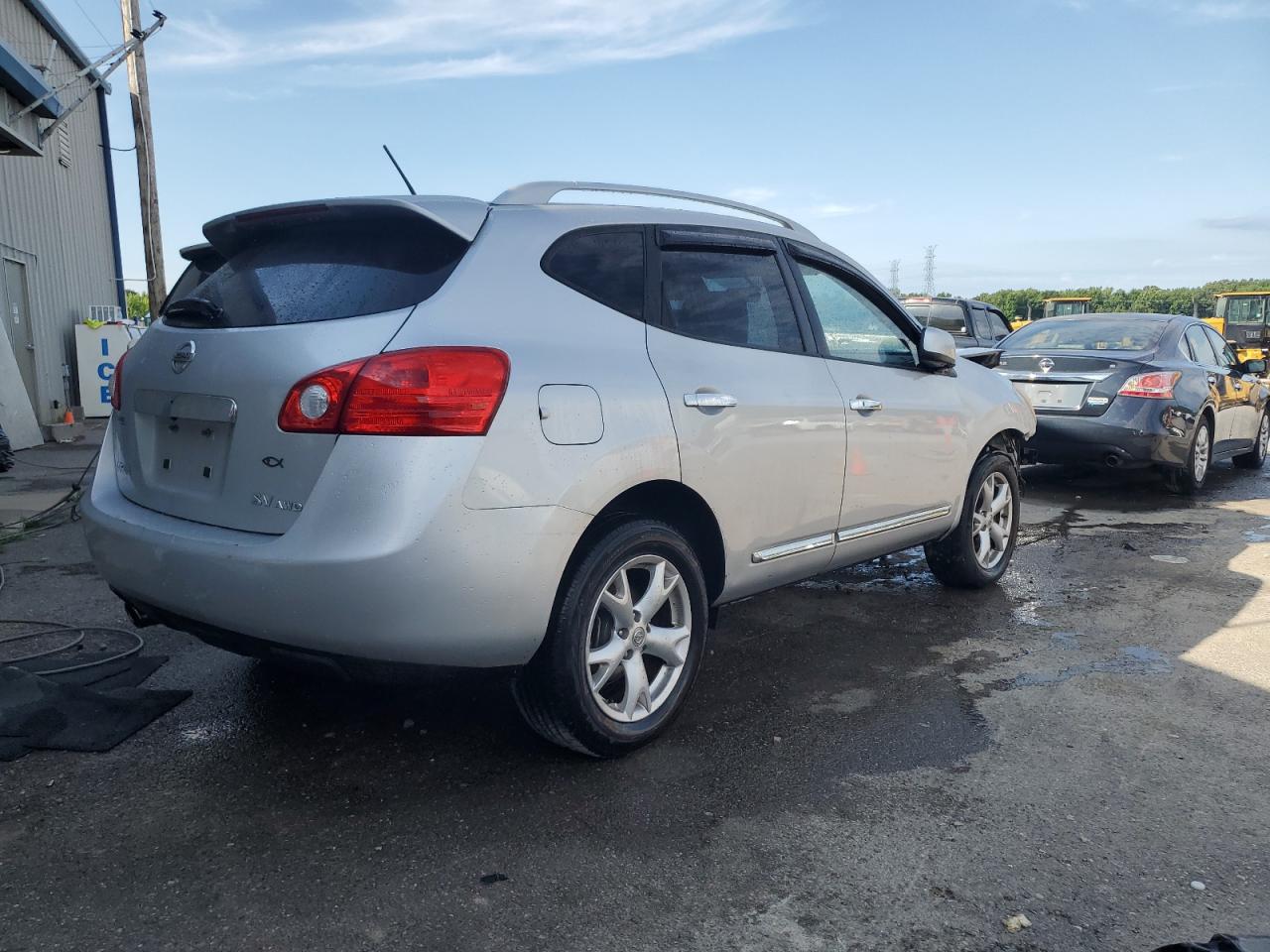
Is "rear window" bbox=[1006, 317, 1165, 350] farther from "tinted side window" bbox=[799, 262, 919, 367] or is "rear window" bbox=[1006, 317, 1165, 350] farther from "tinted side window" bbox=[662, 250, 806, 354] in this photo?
"tinted side window" bbox=[662, 250, 806, 354]

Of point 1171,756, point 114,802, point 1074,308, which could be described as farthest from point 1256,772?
point 1074,308

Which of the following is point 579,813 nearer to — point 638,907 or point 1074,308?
point 638,907

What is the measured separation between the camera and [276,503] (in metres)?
2.70

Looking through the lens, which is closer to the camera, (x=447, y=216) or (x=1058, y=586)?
(x=447, y=216)

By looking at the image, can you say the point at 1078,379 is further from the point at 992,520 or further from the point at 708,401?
the point at 708,401

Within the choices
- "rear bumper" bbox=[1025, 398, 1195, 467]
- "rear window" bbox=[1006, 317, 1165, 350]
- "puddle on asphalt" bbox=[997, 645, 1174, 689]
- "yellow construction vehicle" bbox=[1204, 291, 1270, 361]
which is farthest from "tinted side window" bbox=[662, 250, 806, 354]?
"yellow construction vehicle" bbox=[1204, 291, 1270, 361]

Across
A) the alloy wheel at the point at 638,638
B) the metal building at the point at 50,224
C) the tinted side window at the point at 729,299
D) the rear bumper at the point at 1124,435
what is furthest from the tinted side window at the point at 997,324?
the alloy wheel at the point at 638,638

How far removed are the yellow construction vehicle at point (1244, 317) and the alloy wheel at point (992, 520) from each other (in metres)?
24.7

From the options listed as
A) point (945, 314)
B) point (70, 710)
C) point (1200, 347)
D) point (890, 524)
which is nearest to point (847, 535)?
point (890, 524)

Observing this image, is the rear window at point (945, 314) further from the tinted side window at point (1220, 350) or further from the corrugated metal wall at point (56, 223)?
the corrugated metal wall at point (56, 223)

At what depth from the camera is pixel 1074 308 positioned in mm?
34875

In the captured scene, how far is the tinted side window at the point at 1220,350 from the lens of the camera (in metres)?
9.42

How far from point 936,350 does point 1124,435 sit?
4195 millimetres

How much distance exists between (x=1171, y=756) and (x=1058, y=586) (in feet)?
7.81
